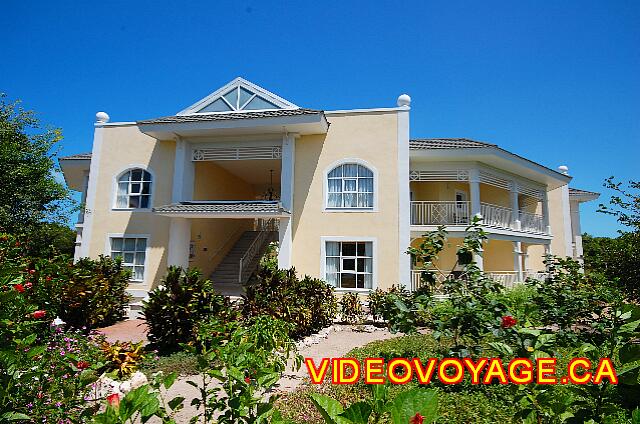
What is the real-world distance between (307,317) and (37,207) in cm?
1088

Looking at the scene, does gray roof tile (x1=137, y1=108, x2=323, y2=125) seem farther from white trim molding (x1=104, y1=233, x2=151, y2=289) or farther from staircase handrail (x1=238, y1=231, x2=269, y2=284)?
staircase handrail (x1=238, y1=231, x2=269, y2=284)

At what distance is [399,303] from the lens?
5.87 m

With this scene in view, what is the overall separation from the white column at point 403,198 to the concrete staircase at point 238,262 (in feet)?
23.7

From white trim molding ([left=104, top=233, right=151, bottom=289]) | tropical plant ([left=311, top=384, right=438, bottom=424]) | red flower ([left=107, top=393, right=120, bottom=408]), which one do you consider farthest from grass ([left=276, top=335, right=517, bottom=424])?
white trim molding ([left=104, top=233, right=151, bottom=289])

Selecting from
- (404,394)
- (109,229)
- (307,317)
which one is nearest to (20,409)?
(404,394)

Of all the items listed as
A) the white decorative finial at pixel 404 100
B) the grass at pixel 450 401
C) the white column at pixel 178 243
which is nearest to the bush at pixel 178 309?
the grass at pixel 450 401

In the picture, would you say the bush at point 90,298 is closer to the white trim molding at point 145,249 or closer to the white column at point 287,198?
the white trim molding at point 145,249

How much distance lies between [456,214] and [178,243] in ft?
39.1

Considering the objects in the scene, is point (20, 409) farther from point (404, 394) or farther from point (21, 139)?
point (21, 139)

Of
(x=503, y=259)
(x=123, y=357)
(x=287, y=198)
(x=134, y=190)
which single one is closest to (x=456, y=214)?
(x=503, y=259)

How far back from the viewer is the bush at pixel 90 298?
9461 mm

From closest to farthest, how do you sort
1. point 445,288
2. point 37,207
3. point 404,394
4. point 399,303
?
point 404,394
point 399,303
point 445,288
point 37,207

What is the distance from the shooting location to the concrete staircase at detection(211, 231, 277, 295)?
53.2 feet

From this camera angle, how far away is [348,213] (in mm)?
13602
